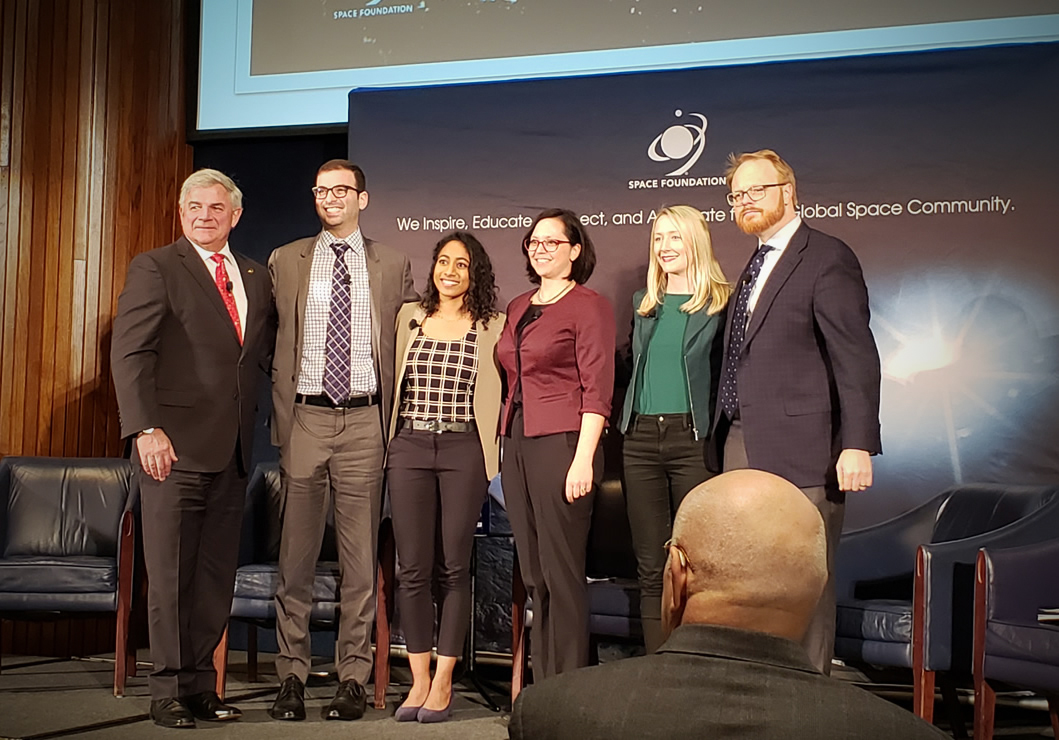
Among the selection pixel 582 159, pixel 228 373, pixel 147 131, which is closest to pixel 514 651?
pixel 228 373

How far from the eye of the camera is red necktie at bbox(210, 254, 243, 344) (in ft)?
12.2

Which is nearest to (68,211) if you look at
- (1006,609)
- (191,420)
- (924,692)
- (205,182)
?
(205,182)

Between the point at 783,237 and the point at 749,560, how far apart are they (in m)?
2.17

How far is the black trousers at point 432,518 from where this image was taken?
12.0 feet

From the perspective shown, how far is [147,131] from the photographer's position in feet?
17.4

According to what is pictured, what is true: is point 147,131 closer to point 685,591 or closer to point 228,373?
point 228,373

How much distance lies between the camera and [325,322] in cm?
377

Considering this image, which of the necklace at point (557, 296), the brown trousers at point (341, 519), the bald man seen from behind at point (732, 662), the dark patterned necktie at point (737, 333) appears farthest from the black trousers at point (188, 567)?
the bald man seen from behind at point (732, 662)

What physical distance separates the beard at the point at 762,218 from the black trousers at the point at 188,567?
5.97 ft

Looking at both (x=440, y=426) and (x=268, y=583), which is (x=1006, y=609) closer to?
(x=440, y=426)

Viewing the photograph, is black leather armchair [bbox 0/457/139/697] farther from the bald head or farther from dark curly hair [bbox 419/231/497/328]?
the bald head

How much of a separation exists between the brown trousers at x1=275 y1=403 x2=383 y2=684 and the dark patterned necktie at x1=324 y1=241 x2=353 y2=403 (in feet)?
0.27

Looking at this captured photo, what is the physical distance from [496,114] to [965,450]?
2315mm

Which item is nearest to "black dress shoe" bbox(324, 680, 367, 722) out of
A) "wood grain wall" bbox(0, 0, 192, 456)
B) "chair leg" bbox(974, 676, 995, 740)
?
"chair leg" bbox(974, 676, 995, 740)
